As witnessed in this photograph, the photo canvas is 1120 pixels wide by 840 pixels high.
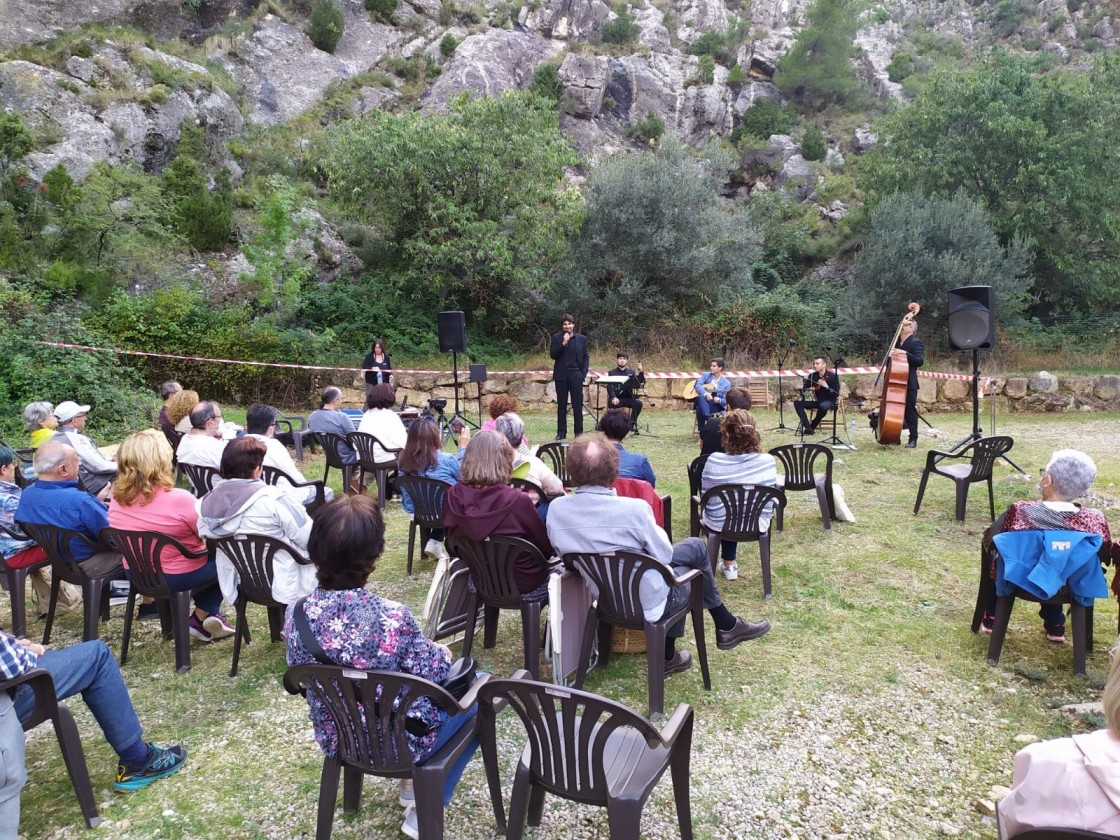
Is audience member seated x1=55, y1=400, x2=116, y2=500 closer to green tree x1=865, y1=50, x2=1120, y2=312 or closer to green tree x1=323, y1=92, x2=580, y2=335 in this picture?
green tree x1=323, y1=92, x2=580, y2=335

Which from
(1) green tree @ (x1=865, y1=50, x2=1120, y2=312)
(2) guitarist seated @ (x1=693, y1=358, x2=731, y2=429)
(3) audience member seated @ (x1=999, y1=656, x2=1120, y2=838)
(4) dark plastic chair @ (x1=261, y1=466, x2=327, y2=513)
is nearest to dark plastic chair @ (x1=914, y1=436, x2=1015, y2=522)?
(2) guitarist seated @ (x1=693, y1=358, x2=731, y2=429)

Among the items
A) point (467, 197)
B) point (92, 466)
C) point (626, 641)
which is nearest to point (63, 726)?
point (626, 641)

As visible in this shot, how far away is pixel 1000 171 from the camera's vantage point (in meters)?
16.3

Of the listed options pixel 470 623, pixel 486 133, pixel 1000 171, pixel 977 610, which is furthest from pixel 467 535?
pixel 1000 171

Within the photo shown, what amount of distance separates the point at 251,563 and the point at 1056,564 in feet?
11.4

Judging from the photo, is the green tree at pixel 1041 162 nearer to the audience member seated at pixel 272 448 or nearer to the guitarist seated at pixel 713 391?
the guitarist seated at pixel 713 391

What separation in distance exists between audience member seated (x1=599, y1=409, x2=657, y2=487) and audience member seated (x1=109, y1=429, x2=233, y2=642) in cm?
210

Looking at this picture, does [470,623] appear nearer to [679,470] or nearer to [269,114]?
[679,470]

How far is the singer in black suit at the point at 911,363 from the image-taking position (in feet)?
26.8

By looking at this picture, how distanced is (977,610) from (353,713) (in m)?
3.14

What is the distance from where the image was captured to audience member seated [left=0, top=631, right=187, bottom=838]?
5.96ft

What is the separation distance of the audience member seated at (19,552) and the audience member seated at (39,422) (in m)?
1.00

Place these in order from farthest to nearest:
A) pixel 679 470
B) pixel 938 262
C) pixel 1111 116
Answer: pixel 1111 116
pixel 938 262
pixel 679 470

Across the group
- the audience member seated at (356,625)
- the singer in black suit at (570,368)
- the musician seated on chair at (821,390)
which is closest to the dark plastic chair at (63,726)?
the audience member seated at (356,625)
